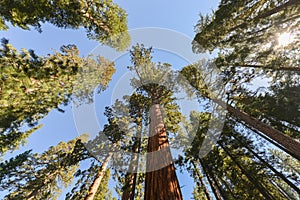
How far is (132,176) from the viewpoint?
504 centimetres

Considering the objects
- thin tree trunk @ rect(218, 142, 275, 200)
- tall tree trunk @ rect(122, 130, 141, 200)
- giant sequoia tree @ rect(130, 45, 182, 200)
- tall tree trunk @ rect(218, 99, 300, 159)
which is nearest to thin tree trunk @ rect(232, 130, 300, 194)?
thin tree trunk @ rect(218, 142, 275, 200)

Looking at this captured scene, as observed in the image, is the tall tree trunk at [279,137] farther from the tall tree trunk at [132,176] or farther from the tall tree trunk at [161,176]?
the tall tree trunk at [132,176]

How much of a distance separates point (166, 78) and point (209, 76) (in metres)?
2.84

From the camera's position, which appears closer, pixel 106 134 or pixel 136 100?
pixel 106 134

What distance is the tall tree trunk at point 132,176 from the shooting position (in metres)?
4.13

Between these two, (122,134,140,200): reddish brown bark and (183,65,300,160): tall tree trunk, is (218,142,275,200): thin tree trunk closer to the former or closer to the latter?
(183,65,300,160): tall tree trunk

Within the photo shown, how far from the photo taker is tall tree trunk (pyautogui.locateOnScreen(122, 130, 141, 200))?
4126mm

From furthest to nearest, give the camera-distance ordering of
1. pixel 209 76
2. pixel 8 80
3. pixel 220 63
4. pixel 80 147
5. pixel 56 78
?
1. pixel 209 76
2. pixel 220 63
3. pixel 80 147
4. pixel 56 78
5. pixel 8 80

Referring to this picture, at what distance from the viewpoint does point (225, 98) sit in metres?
8.38

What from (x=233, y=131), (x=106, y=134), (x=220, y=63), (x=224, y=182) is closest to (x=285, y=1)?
(x=220, y=63)

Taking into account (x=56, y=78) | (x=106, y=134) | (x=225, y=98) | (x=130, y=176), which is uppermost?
(x=225, y=98)

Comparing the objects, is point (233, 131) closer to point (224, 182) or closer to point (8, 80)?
point (224, 182)

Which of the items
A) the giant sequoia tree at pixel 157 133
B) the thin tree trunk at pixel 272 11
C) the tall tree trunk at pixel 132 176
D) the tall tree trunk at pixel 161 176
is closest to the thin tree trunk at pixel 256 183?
the giant sequoia tree at pixel 157 133

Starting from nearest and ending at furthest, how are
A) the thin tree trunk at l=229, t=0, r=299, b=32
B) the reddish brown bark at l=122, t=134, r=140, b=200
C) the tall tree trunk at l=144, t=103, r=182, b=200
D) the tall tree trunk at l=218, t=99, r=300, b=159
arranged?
the tall tree trunk at l=144, t=103, r=182, b=200 < the reddish brown bark at l=122, t=134, r=140, b=200 < the tall tree trunk at l=218, t=99, r=300, b=159 < the thin tree trunk at l=229, t=0, r=299, b=32
